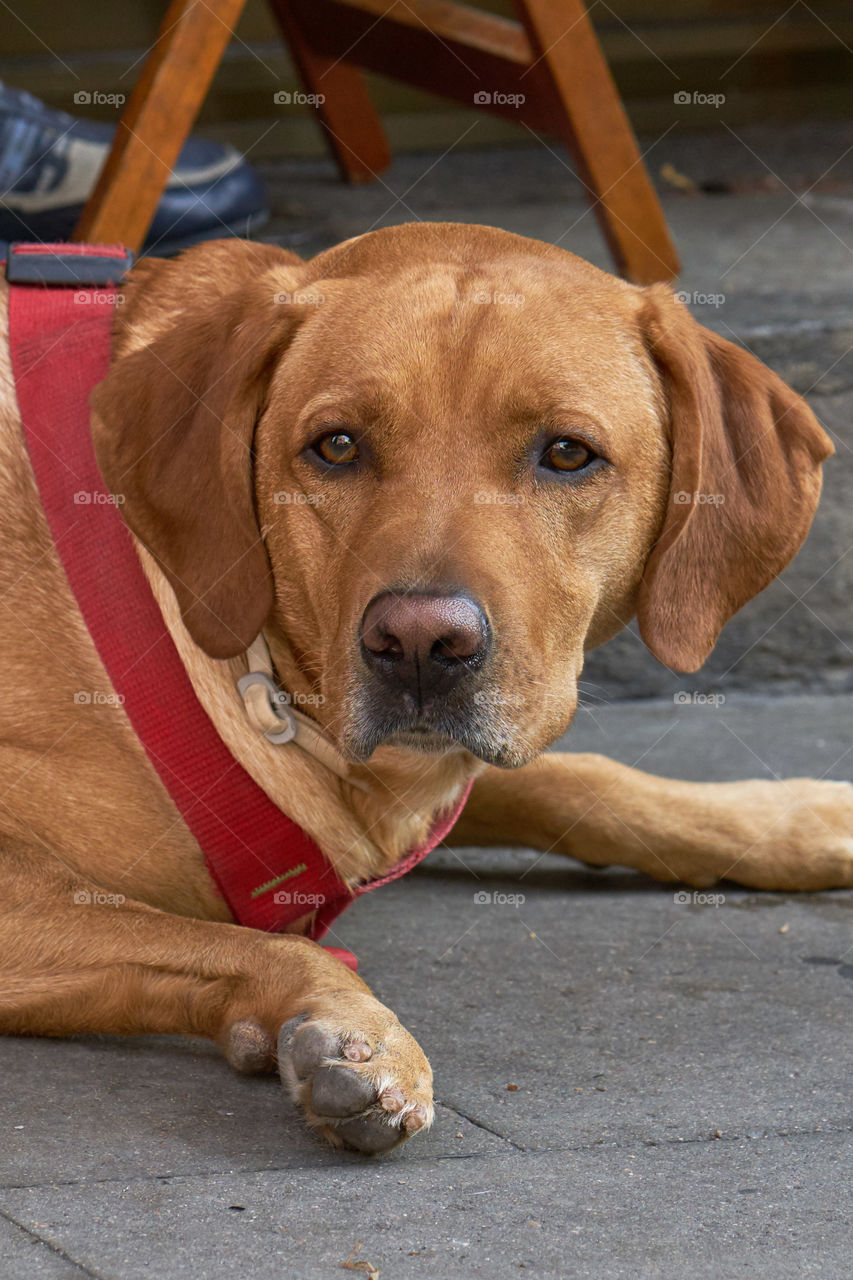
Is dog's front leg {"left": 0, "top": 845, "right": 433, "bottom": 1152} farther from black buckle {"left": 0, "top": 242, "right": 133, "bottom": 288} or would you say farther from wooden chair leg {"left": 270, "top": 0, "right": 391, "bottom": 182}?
wooden chair leg {"left": 270, "top": 0, "right": 391, "bottom": 182}

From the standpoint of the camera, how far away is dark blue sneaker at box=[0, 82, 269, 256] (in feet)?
16.4

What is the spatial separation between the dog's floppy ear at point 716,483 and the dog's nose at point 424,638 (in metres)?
0.58

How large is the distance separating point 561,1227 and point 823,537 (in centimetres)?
304

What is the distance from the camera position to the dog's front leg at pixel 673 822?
331cm

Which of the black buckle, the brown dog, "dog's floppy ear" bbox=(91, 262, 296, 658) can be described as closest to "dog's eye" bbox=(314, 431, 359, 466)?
the brown dog

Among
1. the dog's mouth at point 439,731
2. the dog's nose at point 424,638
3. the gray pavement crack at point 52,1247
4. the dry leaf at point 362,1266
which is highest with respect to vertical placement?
the dog's nose at point 424,638

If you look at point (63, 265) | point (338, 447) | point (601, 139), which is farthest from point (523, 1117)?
point (601, 139)

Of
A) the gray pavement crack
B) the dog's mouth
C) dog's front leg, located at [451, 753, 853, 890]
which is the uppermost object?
the dog's mouth

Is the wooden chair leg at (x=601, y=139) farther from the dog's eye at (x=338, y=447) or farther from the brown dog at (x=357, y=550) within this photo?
the dog's eye at (x=338, y=447)

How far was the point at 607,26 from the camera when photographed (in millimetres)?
7602

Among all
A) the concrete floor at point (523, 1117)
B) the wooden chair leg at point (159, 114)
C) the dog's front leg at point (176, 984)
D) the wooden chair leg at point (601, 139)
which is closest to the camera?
the concrete floor at point (523, 1117)

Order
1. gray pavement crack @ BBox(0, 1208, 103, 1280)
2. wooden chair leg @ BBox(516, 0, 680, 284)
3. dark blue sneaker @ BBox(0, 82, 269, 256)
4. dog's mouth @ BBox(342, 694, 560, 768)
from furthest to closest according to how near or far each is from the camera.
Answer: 1. dark blue sneaker @ BBox(0, 82, 269, 256)
2. wooden chair leg @ BBox(516, 0, 680, 284)
3. dog's mouth @ BBox(342, 694, 560, 768)
4. gray pavement crack @ BBox(0, 1208, 103, 1280)

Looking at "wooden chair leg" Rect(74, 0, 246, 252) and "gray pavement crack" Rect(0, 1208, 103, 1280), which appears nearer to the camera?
"gray pavement crack" Rect(0, 1208, 103, 1280)

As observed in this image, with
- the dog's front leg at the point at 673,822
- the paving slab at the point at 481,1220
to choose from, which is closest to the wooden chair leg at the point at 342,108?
the dog's front leg at the point at 673,822
